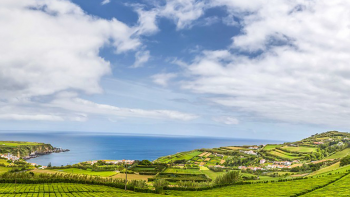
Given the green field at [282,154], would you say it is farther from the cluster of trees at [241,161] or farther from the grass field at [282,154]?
the cluster of trees at [241,161]

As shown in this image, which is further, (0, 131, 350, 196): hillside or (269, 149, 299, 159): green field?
(269, 149, 299, 159): green field

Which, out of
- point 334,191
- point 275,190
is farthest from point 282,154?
point 334,191

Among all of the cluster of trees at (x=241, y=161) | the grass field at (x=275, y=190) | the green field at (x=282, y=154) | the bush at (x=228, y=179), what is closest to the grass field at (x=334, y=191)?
the grass field at (x=275, y=190)

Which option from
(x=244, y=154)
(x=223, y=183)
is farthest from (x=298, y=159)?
(x=223, y=183)

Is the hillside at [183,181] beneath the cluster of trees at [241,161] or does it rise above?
above

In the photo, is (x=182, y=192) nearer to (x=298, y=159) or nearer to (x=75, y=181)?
(x=75, y=181)

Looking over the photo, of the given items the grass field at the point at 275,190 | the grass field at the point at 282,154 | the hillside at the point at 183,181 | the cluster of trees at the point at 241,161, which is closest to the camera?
the grass field at the point at 275,190

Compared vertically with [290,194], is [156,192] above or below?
below

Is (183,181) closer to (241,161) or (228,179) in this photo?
(228,179)

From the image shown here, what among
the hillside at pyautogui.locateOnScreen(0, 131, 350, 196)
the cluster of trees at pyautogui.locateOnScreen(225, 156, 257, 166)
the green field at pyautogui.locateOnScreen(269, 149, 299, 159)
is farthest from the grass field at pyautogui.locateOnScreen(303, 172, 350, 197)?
the green field at pyautogui.locateOnScreen(269, 149, 299, 159)

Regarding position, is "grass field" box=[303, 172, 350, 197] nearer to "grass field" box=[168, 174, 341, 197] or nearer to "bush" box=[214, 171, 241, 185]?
"grass field" box=[168, 174, 341, 197]

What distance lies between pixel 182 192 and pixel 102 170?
55.4 meters

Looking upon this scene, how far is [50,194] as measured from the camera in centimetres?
4931

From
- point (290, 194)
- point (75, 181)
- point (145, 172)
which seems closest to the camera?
point (290, 194)
